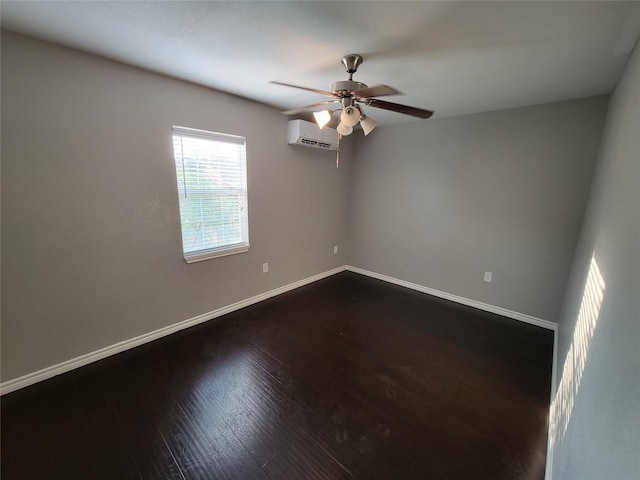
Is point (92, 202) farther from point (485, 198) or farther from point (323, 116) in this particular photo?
point (485, 198)

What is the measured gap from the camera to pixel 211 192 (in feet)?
8.87

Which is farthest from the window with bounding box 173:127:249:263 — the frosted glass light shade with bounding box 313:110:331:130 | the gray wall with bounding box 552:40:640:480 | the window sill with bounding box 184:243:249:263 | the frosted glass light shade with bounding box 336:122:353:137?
the gray wall with bounding box 552:40:640:480

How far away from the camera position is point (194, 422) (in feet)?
5.45

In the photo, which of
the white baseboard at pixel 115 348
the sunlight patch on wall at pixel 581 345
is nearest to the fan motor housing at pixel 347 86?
the sunlight patch on wall at pixel 581 345

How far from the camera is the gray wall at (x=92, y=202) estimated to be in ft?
5.70

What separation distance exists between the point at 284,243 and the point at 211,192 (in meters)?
1.18

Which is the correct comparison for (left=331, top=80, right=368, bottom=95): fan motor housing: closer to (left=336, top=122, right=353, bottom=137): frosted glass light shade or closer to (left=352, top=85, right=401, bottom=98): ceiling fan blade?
(left=352, top=85, right=401, bottom=98): ceiling fan blade

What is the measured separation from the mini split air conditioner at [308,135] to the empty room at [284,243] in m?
0.03

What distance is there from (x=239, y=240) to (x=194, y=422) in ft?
6.00

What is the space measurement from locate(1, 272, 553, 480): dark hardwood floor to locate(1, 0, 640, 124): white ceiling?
2338 mm

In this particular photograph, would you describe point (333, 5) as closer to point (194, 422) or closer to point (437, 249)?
point (194, 422)

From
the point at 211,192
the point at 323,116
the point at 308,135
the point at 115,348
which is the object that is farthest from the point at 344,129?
the point at 115,348

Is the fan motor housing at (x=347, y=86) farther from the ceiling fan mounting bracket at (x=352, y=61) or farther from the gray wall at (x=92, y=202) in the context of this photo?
the gray wall at (x=92, y=202)

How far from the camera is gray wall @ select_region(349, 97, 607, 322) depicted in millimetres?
2629
